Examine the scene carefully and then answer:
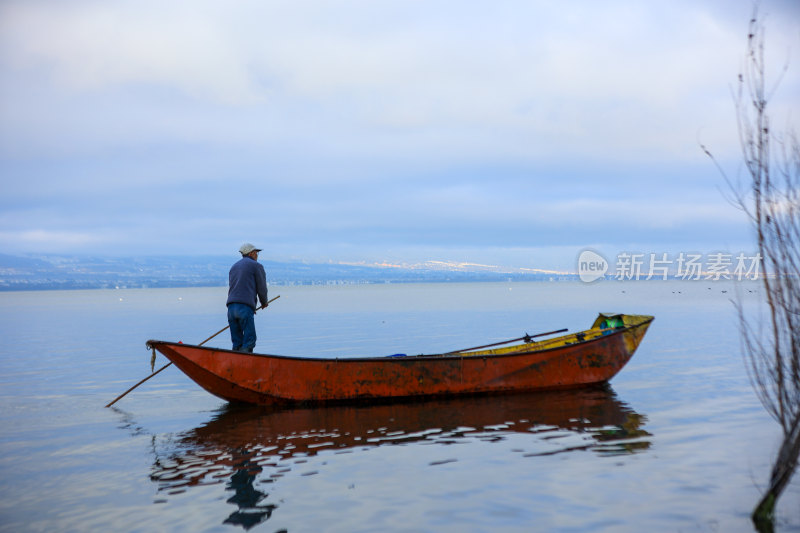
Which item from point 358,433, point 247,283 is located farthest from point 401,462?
point 247,283

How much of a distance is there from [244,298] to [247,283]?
12.0 inches

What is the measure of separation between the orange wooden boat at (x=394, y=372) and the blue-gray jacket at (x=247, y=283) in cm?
130

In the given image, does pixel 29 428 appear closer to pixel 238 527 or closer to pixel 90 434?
pixel 90 434

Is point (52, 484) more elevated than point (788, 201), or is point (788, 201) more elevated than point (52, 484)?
point (788, 201)

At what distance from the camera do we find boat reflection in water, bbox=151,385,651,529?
8.68 meters

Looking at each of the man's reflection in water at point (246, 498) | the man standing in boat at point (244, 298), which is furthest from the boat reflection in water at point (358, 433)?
the man standing in boat at point (244, 298)

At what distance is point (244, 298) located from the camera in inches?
517

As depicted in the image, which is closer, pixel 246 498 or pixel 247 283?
pixel 246 498

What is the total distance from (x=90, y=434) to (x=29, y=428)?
1.64 meters

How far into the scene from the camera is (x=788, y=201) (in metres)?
5.55

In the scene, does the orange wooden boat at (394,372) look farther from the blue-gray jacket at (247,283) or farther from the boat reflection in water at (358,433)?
the blue-gray jacket at (247,283)

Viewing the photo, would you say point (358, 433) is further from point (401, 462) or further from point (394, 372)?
point (394, 372)

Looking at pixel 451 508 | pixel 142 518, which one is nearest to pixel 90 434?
pixel 142 518

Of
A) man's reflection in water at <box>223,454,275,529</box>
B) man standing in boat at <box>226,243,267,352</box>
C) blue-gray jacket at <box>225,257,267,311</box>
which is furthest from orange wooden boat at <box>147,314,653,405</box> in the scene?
man's reflection in water at <box>223,454,275,529</box>
